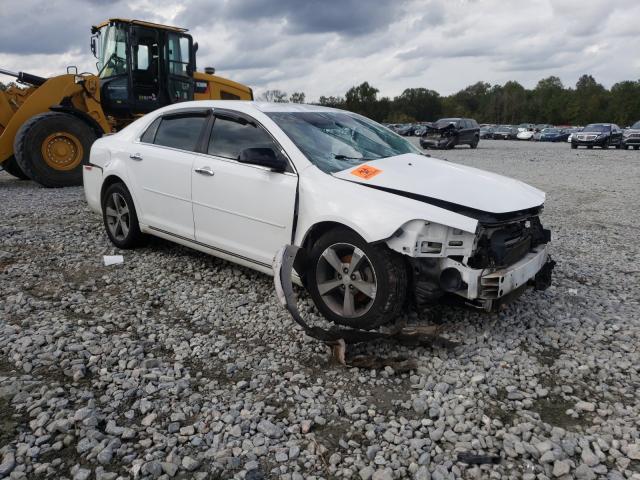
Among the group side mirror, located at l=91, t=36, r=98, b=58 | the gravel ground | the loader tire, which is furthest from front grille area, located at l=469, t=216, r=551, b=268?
side mirror, located at l=91, t=36, r=98, b=58

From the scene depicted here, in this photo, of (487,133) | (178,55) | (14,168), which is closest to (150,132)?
(178,55)

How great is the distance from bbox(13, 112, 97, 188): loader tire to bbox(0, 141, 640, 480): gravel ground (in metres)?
5.73

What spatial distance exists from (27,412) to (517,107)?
112837mm

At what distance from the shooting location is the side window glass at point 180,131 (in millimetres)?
5133

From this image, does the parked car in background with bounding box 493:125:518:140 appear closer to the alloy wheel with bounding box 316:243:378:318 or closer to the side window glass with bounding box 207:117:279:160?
the side window glass with bounding box 207:117:279:160

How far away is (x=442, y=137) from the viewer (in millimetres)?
27453

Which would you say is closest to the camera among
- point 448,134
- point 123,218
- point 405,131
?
point 123,218

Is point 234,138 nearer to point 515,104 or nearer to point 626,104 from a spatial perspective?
point 626,104

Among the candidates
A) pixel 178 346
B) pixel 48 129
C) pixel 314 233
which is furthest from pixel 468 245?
pixel 48 129

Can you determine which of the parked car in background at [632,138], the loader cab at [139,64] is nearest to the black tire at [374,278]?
the loader cab at [139,64]

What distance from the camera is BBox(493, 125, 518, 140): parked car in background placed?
5175 centimetres

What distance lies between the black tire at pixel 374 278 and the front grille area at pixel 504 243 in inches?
20.4

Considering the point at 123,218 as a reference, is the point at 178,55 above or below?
above

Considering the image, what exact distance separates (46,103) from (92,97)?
0.90m
